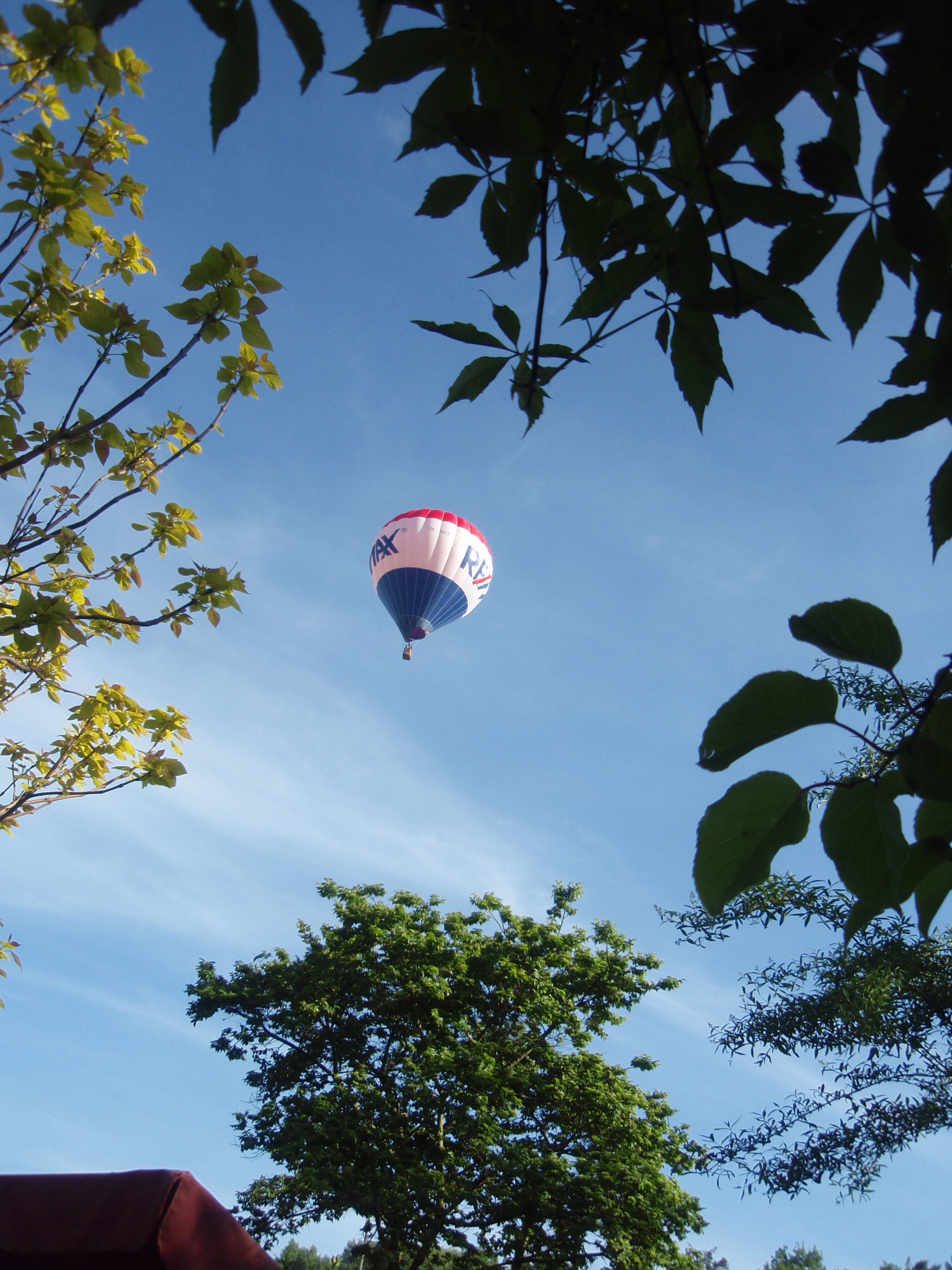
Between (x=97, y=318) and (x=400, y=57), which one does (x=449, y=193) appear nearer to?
(x=400, y=57)

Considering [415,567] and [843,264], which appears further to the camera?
[415,567]

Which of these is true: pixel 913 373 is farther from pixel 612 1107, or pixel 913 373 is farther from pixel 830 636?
pixel 612 1107

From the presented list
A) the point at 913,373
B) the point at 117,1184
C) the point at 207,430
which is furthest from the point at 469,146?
the point at 117,1184

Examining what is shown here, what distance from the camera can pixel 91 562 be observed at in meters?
3.44

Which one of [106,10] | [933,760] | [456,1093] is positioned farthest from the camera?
[456,1093]

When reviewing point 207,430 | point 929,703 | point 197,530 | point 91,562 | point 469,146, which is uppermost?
point 207,430

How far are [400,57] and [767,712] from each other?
0.77m

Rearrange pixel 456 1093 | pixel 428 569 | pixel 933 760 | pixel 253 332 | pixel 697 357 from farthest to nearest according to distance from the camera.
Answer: pixel 428 569
pixel 456 1093
pixel 253 332
pixel 697 357
pixel 933 760

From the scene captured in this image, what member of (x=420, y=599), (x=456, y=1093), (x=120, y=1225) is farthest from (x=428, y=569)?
(x=120, y=1225)

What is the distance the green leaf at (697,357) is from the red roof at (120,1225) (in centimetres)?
596

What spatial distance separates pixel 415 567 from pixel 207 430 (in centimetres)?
2532

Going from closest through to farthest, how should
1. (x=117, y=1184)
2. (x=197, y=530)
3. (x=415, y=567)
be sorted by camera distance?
(x=197, y=530)
(x=117, y=1184)
(x=415, y=567)

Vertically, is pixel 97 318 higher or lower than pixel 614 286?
higher

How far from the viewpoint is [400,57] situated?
2.60ft
